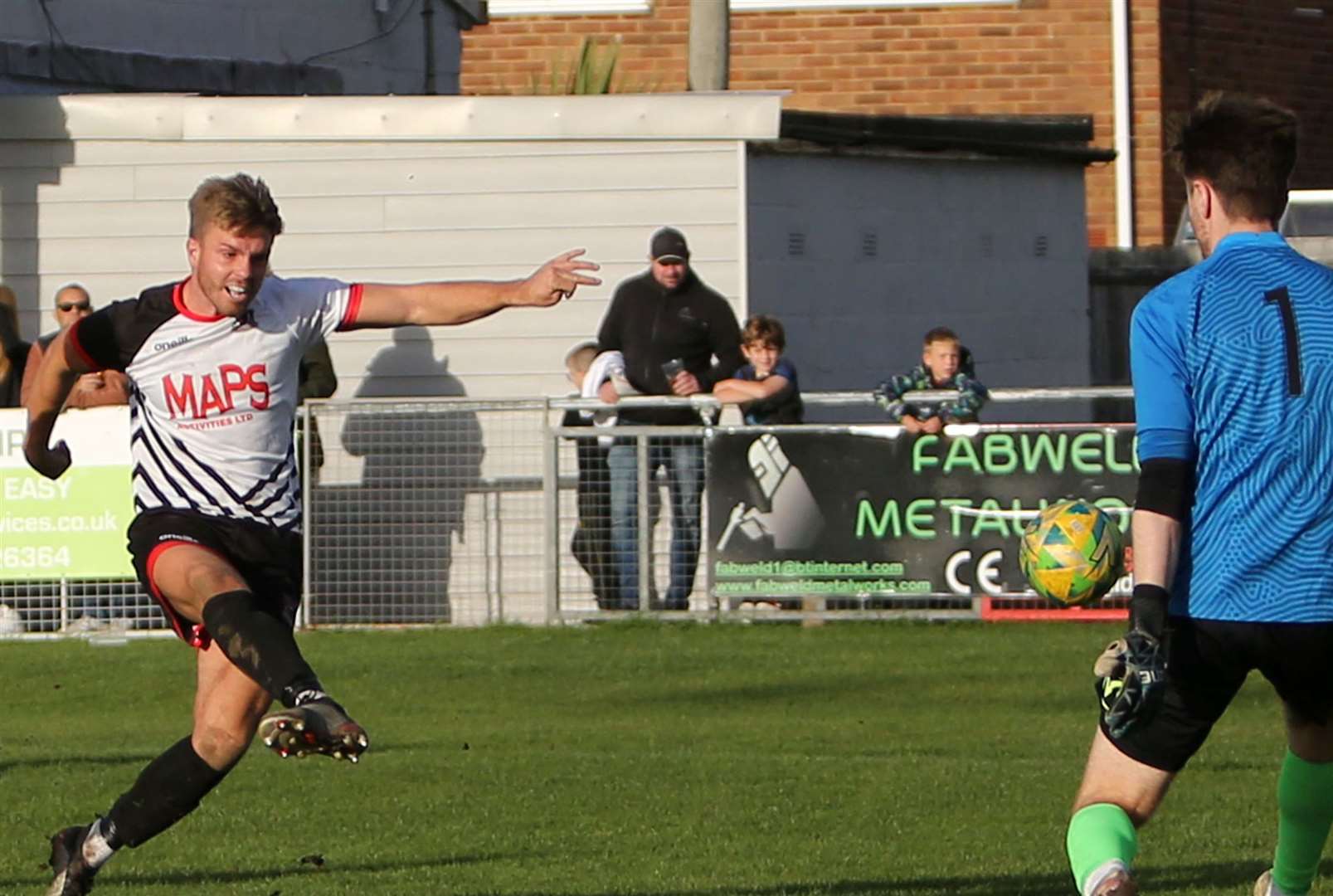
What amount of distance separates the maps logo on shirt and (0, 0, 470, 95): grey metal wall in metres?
14.4

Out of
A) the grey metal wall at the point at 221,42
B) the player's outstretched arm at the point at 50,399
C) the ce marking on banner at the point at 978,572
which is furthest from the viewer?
the grey metal wall at the point at 221,42

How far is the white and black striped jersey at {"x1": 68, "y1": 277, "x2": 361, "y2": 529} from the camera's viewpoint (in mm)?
7551

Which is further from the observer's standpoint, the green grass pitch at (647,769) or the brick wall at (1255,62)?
the brick wall at (1255,62)

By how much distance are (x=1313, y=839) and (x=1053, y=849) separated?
8.75ft

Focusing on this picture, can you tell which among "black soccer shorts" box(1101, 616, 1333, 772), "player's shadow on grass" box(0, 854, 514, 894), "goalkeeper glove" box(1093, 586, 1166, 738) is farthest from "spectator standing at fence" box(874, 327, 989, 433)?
"goalkeeper glove" box(1093, 586, 1166, 738)

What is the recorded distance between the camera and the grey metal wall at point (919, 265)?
61.5 feet

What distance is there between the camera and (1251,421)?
5867 millimetres

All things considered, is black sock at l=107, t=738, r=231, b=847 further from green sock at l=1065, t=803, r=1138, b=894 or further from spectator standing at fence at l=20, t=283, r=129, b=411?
spectator standing at fence at l=20, t=283, r=129, b=411

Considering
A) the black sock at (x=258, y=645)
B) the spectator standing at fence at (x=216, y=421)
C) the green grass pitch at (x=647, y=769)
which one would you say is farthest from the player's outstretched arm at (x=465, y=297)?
the green grass pitch at (x=647, y=769)

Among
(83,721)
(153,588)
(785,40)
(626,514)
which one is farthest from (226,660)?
(785,40)

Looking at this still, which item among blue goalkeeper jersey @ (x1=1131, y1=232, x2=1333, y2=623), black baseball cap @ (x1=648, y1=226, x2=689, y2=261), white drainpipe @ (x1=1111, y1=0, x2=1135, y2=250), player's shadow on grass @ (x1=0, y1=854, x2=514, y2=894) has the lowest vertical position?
player's shadow on grass @ (x1=0, y1=854, x2=514, y2=894)

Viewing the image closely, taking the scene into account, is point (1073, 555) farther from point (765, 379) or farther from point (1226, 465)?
point (765, 379)

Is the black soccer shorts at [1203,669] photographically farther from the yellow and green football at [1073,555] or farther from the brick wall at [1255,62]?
the brick wall at [1255,62]

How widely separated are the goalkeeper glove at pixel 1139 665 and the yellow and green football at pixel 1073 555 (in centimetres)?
210
